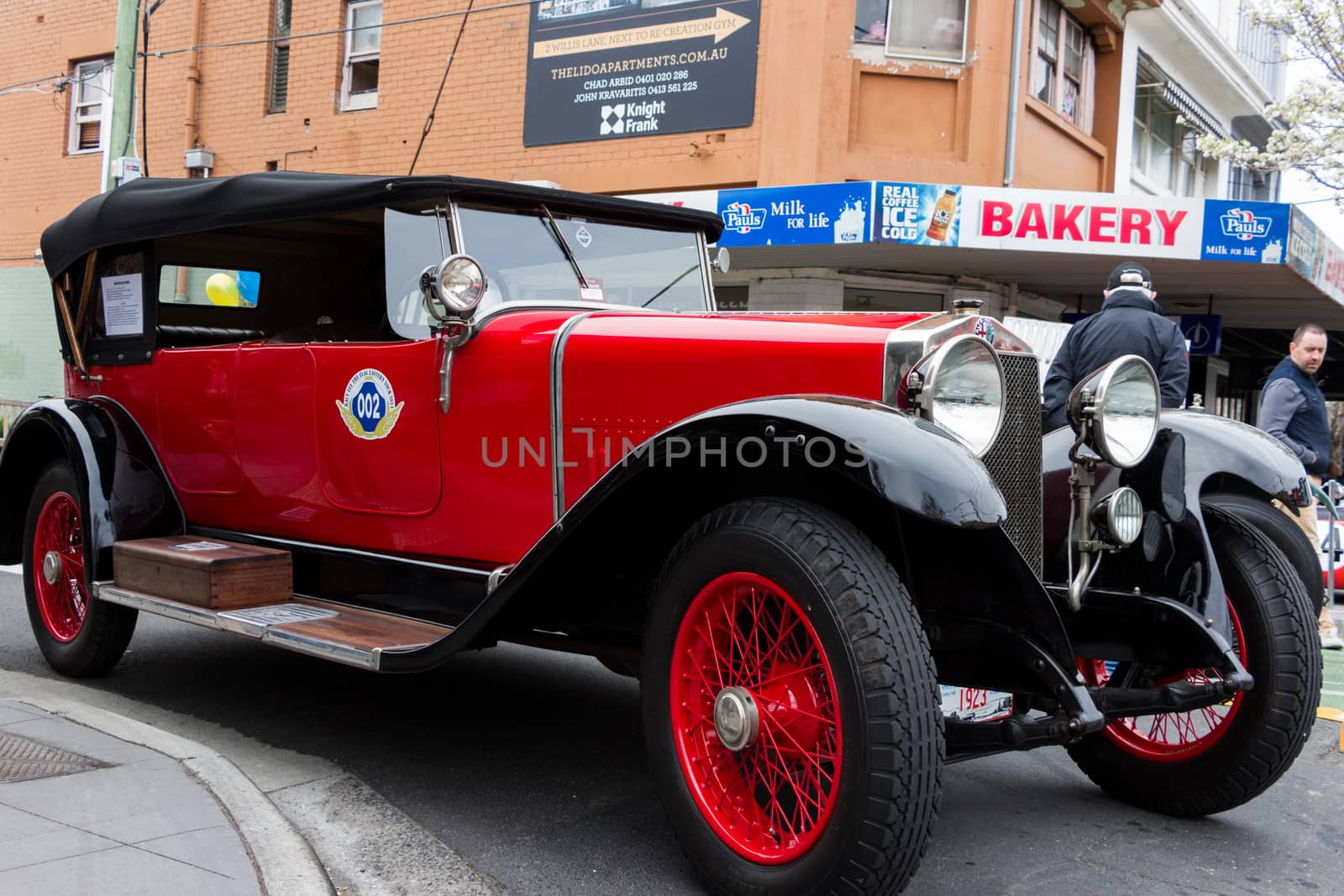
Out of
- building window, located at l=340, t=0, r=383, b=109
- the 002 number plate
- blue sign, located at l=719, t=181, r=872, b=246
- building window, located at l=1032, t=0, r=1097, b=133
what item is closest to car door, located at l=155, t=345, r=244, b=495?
the 002 number plate

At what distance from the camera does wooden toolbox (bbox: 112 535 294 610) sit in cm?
413

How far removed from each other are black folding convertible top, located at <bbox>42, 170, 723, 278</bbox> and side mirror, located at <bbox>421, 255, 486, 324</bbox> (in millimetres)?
361

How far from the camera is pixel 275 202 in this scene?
14.1ft

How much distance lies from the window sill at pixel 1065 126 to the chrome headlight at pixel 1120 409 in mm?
10363

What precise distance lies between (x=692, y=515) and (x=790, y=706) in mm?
716

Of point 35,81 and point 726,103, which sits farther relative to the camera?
point 35,81

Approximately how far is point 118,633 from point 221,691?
1.63 feet

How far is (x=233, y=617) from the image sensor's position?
13.0 feet

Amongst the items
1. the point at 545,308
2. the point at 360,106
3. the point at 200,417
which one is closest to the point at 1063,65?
the point at 360,106

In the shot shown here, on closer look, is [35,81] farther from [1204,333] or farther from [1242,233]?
[1204,333]

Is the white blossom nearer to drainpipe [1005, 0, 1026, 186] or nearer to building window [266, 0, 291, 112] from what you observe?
drainpipe [1005, 0, 1026, 186]

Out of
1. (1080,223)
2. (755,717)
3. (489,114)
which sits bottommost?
(755,717)

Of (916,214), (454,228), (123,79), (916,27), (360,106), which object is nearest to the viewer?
(454,228)

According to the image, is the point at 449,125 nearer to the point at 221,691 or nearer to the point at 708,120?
the point at 708,120
